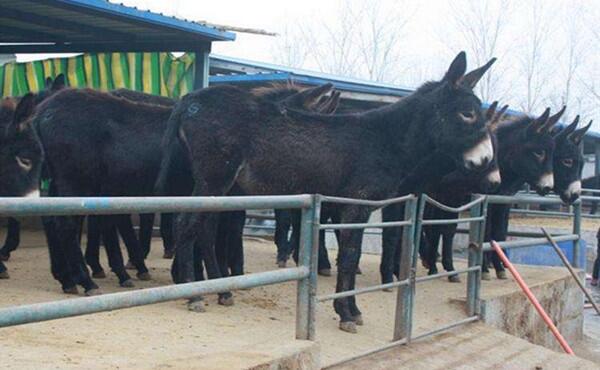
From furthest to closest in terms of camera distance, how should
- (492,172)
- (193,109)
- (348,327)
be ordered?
1. (492,172)
2. (193,109)
3. (348,327)

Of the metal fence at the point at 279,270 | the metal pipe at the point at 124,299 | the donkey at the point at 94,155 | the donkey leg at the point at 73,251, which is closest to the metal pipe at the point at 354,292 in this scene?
the metal fence at the point at 279,270

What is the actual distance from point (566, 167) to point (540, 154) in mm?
931

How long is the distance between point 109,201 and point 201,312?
288 cm

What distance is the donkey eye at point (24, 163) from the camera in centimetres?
691

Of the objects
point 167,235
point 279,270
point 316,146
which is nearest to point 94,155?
point 316,146

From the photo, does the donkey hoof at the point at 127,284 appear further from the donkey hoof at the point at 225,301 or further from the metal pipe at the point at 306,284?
the metal pipe at the point at 306,284

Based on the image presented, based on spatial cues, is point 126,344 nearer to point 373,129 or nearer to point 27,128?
point 27,128

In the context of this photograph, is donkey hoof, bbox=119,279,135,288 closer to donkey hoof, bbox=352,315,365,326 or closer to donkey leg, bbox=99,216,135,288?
donkey leg, bbox=99,216,135,288

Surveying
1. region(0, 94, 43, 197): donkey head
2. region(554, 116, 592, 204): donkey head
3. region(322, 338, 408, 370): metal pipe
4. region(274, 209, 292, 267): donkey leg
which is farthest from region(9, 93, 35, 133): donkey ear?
region(554, 116, 592, 204): donkey head

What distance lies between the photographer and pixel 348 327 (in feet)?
21.3

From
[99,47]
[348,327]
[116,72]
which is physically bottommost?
[348,327]

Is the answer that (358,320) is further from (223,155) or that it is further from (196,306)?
(223,155)

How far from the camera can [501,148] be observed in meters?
10.7

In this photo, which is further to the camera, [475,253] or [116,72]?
[116,72]
